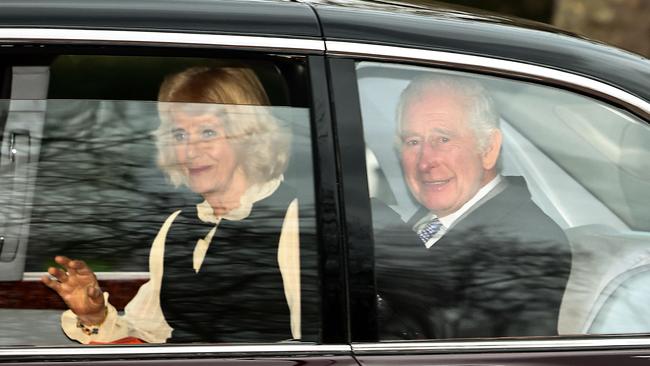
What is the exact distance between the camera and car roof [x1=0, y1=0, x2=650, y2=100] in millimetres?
2486

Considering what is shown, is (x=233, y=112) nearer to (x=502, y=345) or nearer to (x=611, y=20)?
(x=502, y=345)

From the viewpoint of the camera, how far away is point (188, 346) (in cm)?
245

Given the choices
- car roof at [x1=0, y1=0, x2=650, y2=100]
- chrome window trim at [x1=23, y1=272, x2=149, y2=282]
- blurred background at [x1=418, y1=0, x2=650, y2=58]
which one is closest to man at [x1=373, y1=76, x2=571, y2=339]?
car roof at [x1=0, y1=0, x2=650, y2=100]

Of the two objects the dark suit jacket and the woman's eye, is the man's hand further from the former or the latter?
the dark suit jacket

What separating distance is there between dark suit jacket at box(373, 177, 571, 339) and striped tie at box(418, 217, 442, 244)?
0.06ft

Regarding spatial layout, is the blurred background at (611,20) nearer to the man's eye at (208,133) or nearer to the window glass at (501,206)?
the window glass at (501,206)

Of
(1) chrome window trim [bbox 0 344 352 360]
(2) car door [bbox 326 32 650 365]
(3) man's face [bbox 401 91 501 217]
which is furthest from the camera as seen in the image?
(3) man's face [bbox 401 91 501 217]

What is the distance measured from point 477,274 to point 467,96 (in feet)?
1.20

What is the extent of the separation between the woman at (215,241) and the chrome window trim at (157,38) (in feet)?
0.23

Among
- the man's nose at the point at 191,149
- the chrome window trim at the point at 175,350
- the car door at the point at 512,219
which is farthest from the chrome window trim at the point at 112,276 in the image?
the car door at the point at 512,219

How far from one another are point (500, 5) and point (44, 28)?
10.6 m

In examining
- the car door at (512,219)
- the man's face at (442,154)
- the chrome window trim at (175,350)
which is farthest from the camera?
the man's face at (442,154)

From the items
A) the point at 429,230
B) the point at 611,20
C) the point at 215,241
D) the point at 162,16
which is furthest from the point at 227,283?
the point at 611,20

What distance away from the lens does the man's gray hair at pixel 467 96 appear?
2590 millimetres
